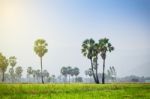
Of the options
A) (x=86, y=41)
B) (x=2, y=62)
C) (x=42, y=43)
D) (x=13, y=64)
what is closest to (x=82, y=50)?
(x=86, y=41)

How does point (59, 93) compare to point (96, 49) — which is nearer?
point (59, 93)

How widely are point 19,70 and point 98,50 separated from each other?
117544 millimetres

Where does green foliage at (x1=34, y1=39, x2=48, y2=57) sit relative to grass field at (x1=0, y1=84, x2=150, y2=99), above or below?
above

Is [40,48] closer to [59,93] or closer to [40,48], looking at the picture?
[40,48]

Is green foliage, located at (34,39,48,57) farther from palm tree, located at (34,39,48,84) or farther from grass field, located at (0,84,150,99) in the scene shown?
grass field, located at (0,84,150,99)

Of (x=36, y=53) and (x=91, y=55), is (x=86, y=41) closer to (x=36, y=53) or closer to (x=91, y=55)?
(x=91, y=55)

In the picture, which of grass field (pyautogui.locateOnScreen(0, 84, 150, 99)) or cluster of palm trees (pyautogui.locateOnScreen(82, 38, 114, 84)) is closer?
grass field (pyautogui.locateOnScreen(0, 84, 150, 99))

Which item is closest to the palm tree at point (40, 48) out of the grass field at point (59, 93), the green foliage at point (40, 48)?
the green foliage at point (40, 48)

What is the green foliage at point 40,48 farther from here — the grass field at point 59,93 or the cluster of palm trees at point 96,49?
the grass field at point 59,93

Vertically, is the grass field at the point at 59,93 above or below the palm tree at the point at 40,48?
below

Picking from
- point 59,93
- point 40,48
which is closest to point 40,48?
point 40,48

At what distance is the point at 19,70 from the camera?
7628 inches

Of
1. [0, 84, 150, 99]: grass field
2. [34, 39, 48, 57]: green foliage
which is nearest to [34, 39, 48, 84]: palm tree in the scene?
[34, 39, 48, 57]: green foliage

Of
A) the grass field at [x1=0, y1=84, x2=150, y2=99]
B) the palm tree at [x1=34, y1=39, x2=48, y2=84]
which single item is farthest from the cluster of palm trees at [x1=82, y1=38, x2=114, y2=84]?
the grass field at [x1=0, y1=84, x2=150, y2=99]
